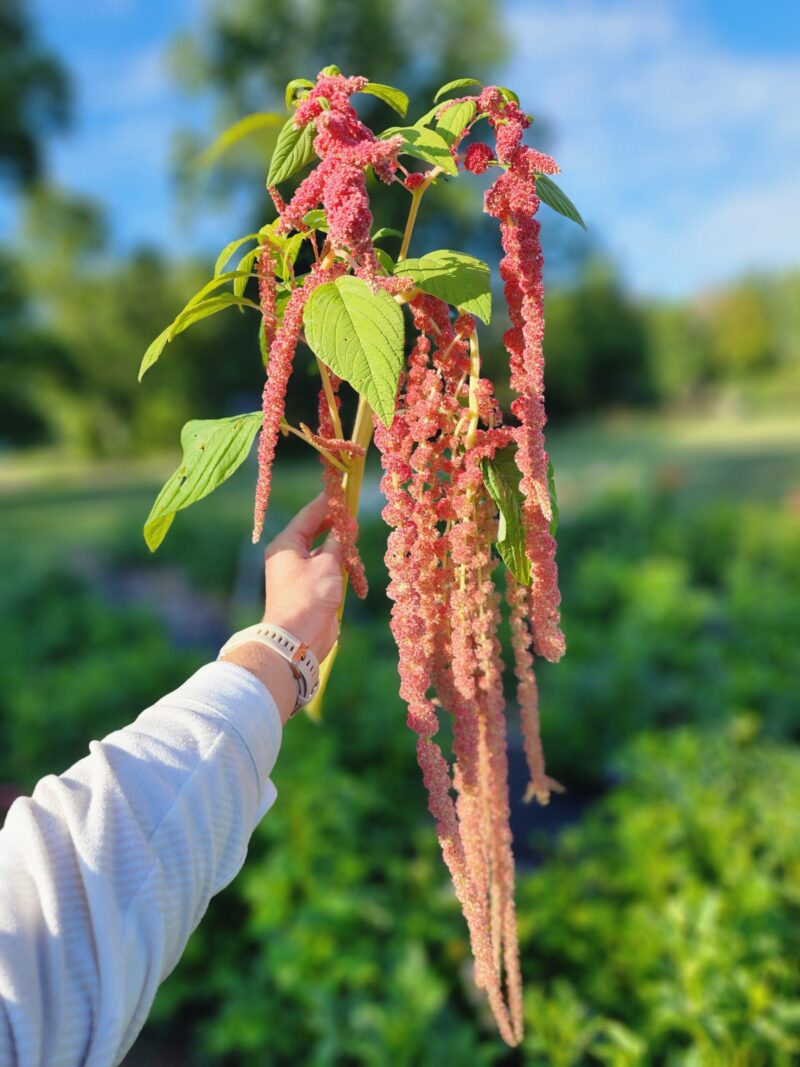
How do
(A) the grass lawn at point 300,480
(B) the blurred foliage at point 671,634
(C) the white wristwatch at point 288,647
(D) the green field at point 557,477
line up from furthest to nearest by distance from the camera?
(D) the green field at point 557,477, (A) the grass lawn at point 300,480, (B) the blurred foliage at point 671,634, (C) the white wristwatch at point 288,647

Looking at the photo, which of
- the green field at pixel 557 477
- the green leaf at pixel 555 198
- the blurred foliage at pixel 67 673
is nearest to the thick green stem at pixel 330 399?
the green leaf at pixel 555 198

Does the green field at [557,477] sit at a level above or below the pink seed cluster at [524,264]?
below

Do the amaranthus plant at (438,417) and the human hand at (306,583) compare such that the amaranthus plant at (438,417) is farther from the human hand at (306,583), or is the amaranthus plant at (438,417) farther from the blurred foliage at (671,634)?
the blurred foliage at (671,634)

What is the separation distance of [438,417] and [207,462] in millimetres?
208

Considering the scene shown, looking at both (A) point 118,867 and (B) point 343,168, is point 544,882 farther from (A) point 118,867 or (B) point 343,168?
(B) point 343,168

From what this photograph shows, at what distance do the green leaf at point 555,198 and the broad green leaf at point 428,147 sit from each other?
7cm

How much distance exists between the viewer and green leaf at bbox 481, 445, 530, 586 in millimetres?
624

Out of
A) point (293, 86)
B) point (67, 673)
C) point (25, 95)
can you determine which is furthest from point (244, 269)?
point (25, 95)

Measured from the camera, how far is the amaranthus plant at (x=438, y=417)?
1.90 ft

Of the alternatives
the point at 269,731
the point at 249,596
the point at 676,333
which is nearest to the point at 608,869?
the point at 269,731

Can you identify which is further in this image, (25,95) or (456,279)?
(25,95)

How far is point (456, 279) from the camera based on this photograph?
2.09 ft

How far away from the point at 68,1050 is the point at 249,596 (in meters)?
4.25

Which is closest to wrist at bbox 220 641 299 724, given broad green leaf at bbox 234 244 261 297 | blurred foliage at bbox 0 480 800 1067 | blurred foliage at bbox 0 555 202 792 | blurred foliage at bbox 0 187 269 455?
broad green leaf at bbox 234 244 261 297
